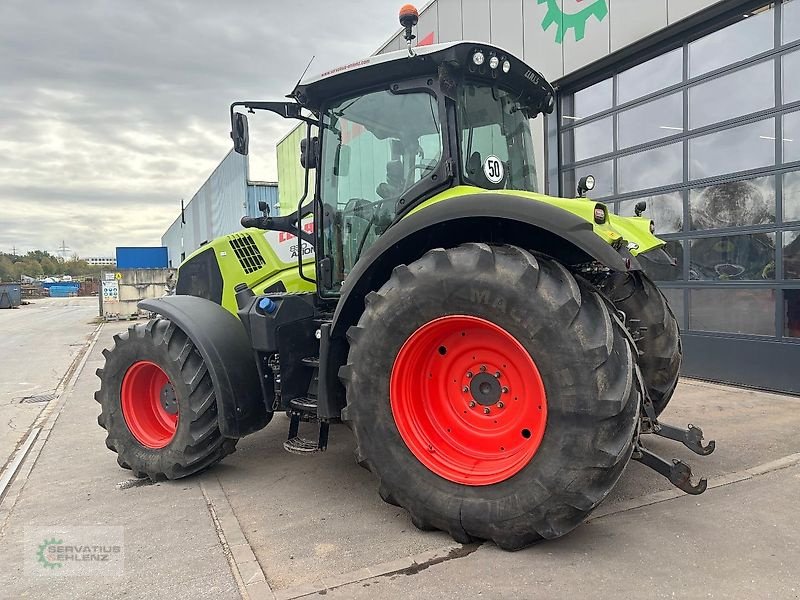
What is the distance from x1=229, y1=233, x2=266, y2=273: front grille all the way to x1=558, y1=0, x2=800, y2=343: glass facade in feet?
17.8

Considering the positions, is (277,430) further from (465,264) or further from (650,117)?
(650,117)

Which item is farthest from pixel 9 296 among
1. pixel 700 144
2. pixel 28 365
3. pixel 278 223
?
pixel 700 144

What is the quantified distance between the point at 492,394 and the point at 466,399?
0.18 meters

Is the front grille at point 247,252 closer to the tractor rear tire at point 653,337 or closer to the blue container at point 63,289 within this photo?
the tractor rear tire at point 653,337

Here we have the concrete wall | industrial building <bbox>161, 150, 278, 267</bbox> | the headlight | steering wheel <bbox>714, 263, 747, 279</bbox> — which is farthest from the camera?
the concrete wall

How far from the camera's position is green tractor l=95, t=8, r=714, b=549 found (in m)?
2.80

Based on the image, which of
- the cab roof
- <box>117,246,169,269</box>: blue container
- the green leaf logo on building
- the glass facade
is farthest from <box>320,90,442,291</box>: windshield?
<box>117,246,169,269</box>: blue container

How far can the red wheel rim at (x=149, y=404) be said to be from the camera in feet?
14.8

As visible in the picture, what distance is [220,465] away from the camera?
4.65m

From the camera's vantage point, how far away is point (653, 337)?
4453mm

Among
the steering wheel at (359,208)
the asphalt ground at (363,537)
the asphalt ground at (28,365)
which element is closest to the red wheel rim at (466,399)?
the asphalt ground at (363,537)

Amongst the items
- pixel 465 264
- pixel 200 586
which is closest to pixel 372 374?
pixel 465 264

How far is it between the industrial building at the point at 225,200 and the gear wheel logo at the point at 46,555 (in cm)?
857

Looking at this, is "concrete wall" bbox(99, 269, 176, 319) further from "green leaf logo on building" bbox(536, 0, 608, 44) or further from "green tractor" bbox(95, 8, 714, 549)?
"green tractor" bbox(95, 8, 714, 549)
